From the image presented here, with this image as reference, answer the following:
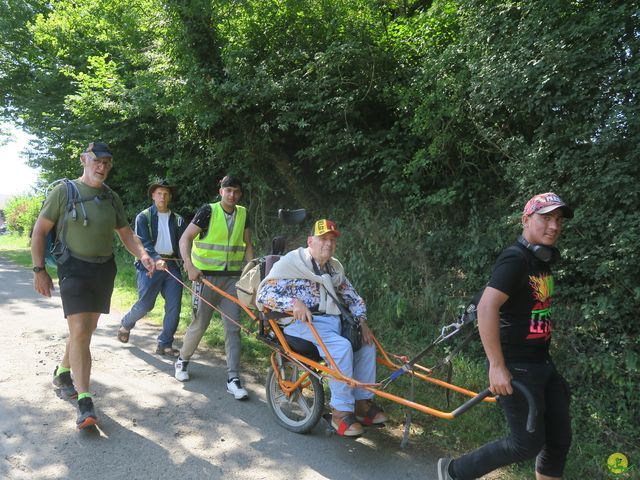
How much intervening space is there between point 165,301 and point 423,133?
162 inches

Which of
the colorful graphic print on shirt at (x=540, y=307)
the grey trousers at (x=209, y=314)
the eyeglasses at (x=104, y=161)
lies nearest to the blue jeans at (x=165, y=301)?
the grey trousers at (x=209, y=314)

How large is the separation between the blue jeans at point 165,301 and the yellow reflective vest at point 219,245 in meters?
0.94

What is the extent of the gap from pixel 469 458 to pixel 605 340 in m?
2.05

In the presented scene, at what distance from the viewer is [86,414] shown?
3.86 metres

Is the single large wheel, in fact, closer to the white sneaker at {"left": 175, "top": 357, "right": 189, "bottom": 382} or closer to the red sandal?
the red sandal

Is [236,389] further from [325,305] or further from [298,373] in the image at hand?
[325,305]

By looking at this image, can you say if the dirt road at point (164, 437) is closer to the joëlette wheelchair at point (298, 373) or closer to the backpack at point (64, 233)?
the joëlette wheelchair at point (298, 373)

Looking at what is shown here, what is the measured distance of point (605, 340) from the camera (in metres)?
4.20

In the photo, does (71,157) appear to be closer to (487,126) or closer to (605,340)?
(487,126)

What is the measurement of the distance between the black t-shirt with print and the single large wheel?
171cm

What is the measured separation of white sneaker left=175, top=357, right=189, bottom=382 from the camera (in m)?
5.07

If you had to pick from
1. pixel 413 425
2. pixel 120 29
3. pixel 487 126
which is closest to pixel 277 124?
pixel 487 126

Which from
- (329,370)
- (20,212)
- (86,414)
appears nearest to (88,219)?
(86,414)

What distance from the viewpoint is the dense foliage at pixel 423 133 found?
13.7 ft
